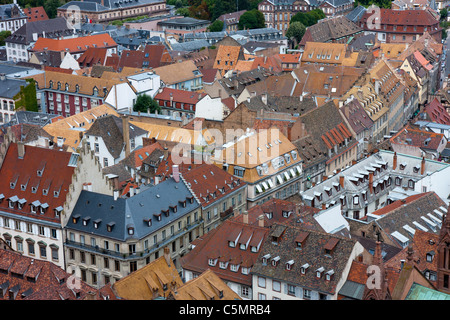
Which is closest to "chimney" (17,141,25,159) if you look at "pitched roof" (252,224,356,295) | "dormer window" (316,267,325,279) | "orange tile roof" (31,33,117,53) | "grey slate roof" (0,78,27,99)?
"pitched roof" (252,224,356,295)

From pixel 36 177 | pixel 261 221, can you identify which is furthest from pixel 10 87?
pixel 261 221

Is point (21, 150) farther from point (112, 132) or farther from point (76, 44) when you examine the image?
point (76, 44)

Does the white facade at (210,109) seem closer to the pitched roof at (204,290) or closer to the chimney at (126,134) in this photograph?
the chimney at (126,134)

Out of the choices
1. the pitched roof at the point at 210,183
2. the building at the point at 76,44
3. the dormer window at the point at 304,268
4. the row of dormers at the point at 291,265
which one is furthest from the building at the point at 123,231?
the building at the point at 76,44

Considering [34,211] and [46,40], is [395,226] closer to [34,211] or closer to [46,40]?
[34,211]

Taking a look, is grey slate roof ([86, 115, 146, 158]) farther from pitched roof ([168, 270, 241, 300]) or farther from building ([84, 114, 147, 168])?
pitched roof ([168, 270, 241, 300])
